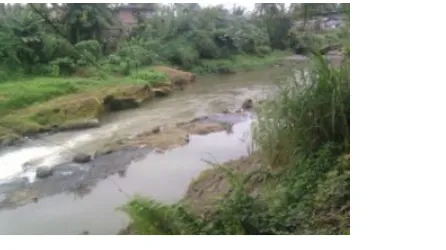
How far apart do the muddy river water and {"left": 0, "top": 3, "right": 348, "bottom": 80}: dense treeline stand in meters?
0.21

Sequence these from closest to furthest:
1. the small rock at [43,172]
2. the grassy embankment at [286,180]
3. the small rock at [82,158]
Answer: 1. the grassy embankment at [286,180]
2. the small rock at [43,172]
3. the small rock at [82,158]

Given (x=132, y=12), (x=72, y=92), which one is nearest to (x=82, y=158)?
(x=72, y=92)

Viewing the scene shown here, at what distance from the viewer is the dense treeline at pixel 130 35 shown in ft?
8.13

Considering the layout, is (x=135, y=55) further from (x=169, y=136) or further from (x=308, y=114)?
(x=308, y=114)

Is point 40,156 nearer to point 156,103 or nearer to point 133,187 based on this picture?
point 133,187

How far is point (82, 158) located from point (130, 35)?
0.71 m

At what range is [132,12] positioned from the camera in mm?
2559

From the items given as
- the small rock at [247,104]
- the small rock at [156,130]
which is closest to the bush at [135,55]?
the small rock at [156,130]

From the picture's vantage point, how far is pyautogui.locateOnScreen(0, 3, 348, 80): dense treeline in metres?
2.48

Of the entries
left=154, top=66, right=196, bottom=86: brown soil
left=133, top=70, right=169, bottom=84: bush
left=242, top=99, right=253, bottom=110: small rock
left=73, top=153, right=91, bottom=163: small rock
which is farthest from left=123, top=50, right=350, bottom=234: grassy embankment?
left=133, top=70, right=169, bottom=84: bush

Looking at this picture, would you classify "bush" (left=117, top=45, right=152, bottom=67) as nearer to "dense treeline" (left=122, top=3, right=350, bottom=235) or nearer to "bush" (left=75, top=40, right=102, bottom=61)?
"bush" (left=75, top=40, right=102, bottom=61)

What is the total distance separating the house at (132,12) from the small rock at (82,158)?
2.43ft

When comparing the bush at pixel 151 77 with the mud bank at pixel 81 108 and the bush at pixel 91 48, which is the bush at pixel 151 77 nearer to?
the mud bank at pixel 81 108
